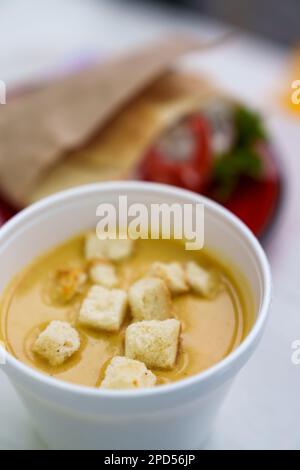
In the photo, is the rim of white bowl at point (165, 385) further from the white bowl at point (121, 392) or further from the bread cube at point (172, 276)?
the bread cube at point (172, 276)

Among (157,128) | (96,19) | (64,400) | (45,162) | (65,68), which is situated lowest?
(64,400)

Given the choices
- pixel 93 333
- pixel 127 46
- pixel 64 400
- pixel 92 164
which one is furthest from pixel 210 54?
pixel 64 400

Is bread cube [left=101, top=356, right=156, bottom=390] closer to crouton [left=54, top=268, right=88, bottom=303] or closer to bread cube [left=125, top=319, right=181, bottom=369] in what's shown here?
bread cube [left=125, top=319, right=181, bottom=369]

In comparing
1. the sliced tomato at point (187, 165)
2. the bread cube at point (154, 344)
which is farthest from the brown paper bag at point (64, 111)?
the bread cube at point (154, 344)

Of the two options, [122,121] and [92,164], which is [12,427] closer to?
[92,164]

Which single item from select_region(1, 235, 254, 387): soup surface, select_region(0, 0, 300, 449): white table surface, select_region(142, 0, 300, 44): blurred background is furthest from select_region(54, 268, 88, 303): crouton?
select_region(142, 0, 300, 44): blurred background
